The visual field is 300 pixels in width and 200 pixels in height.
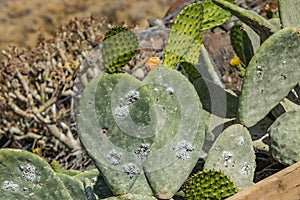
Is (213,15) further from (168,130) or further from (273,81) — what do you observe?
(168,130)

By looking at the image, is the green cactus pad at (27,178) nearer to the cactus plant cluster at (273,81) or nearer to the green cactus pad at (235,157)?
the green cactus pad at (235,157)

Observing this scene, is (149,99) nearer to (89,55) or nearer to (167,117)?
(167,117)

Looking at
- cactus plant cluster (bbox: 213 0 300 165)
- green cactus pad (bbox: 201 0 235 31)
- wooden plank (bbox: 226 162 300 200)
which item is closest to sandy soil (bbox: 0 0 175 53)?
green cactus pad (bbox: 201 0 235 31)

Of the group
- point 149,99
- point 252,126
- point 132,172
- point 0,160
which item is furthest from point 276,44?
point 0,160

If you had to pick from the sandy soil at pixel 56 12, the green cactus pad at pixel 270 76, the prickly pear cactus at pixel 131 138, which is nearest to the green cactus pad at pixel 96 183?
the prickly pear cactus at pixel 131 138

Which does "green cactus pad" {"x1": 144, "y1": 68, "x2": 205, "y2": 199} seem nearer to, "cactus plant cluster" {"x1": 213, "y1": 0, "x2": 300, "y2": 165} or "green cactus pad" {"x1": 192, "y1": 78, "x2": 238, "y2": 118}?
"cactus plant cluster" {"x1": 213, "y1": 0, "x2": 300, "y2": 165}

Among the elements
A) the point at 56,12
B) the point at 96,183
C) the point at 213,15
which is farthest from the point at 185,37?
the point at 56,12
